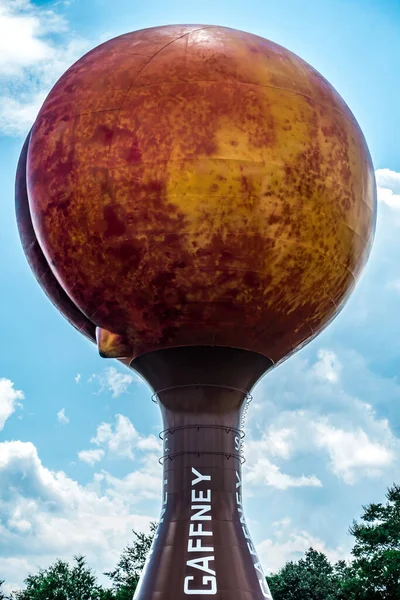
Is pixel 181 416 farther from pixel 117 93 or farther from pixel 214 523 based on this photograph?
pixel 117 93

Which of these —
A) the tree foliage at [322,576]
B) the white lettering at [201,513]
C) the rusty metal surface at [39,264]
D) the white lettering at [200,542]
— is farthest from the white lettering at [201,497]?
the tree foliage at [322,576]

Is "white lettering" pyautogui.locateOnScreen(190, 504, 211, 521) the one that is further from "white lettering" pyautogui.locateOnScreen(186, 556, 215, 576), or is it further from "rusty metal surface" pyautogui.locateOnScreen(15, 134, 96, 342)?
"rusty metal surface" pyautogui.locateOnScreen(15, 134, 96, 342)

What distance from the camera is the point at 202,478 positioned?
16.6 meters

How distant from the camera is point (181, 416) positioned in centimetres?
1708

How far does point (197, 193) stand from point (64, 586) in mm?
27649

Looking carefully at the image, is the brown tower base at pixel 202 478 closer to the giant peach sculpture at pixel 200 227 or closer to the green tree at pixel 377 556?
the giant peach sculpture at pixel 200 227

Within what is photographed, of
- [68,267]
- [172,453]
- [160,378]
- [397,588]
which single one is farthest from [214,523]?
[397,588]

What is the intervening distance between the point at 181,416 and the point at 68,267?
3914mm

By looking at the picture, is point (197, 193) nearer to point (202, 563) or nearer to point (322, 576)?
point (202, 563)

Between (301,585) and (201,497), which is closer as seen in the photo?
(201,497)

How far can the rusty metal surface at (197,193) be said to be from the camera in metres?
15.8

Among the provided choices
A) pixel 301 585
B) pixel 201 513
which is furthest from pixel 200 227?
pixel 301 585

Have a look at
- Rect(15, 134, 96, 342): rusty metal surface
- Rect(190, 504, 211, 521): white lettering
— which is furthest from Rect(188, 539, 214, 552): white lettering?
Rect(15, 134, 96, 342): rusty metal surface

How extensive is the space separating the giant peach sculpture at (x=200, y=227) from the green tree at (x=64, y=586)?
22329 mm
